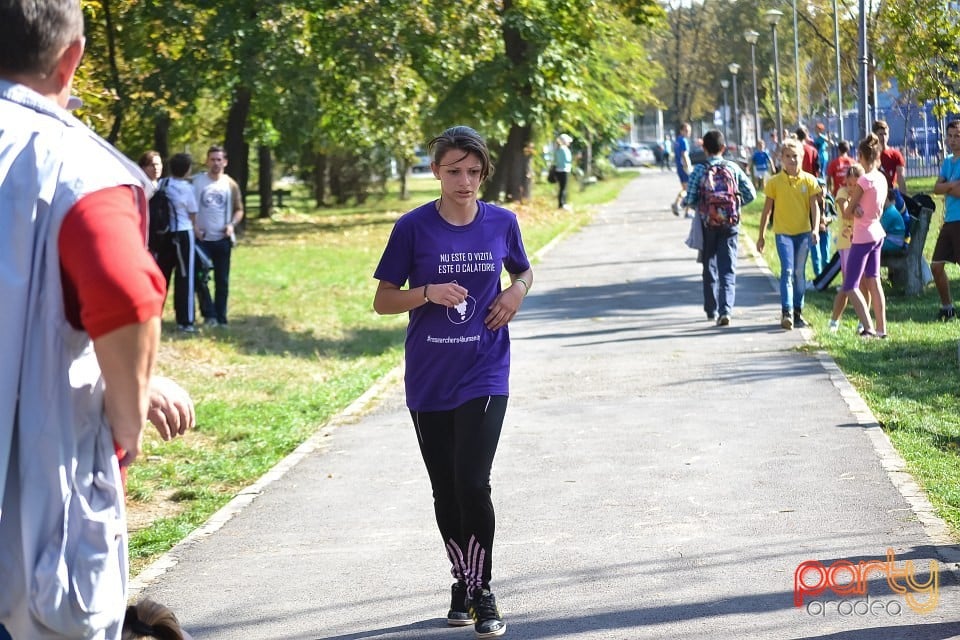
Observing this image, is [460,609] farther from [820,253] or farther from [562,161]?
[562,161]

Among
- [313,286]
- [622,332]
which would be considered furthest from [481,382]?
[313,286]

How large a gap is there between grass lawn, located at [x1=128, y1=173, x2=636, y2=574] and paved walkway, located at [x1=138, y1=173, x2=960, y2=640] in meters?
0.37

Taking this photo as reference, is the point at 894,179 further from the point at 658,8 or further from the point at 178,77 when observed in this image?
the point at 658,8

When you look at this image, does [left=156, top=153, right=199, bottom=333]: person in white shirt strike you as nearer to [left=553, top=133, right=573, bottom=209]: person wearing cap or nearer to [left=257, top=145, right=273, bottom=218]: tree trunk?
[left=553, top=133, right=573, bottom=209]: person wearing cap

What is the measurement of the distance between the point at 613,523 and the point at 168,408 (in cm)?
425

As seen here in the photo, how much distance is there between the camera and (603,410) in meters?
10.1

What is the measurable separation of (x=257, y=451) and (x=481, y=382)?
4580mm

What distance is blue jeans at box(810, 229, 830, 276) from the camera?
57.0 feet

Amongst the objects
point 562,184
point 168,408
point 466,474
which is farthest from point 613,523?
point 562,184

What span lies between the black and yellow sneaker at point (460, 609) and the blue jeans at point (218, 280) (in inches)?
435

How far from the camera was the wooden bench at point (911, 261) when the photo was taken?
1569cm

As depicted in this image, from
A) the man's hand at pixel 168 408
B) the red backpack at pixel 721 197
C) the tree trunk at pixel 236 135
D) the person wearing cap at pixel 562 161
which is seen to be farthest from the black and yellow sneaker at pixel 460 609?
the person wearing cap at pixel 562 161

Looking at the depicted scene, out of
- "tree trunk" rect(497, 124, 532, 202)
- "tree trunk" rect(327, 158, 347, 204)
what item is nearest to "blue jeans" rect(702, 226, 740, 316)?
"tree trunk" rect(497, 124, 532, 202)

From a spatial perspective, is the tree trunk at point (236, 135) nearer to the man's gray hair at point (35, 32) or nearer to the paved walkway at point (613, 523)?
the paved walkway at point (613, 523)
